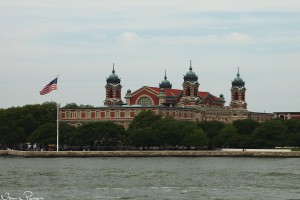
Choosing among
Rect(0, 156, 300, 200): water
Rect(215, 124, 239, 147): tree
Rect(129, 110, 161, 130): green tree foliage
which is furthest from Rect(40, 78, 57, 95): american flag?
Rect(129, 110, 161, 130): green tree foliage

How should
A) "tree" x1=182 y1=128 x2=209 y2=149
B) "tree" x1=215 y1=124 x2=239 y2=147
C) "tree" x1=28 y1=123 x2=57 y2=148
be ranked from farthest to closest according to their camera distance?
"tree" x1=28 y1=123 x2=57 y2=148 → "tree" x1=215 y1=124 x2=239 y2=147 → "tree" x1=182 y1=128 x2=209 y2=149

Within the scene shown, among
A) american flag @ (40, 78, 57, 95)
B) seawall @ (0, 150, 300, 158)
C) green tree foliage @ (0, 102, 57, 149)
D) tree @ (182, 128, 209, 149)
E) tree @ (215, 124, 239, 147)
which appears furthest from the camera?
green tree foliage @ (0, 102, 57, 149)

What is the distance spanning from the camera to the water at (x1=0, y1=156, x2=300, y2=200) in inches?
2817

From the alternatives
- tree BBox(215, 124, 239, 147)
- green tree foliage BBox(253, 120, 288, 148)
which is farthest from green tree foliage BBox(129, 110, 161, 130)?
green tree foliage BBox(253, 120, 288, 148)

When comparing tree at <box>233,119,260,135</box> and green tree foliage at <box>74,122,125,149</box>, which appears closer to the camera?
green tree foliage at <box>74,122,125,149</box>

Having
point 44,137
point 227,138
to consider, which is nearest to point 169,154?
point 227,138

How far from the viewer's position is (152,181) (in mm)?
84938

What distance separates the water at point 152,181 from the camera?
71.6 meters

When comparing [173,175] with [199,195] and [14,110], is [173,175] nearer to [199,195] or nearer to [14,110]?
[199,195]

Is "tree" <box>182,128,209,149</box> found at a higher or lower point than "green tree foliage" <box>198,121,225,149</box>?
lower

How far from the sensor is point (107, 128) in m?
165

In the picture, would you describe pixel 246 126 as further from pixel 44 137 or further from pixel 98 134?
pixel 44 137

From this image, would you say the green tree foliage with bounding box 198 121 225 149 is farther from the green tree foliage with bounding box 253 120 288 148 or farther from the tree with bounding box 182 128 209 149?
the green tree foliage with bounding box 253 120 288 148

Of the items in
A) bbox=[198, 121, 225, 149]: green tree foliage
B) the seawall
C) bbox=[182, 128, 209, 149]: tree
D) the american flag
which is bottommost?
the seawall
